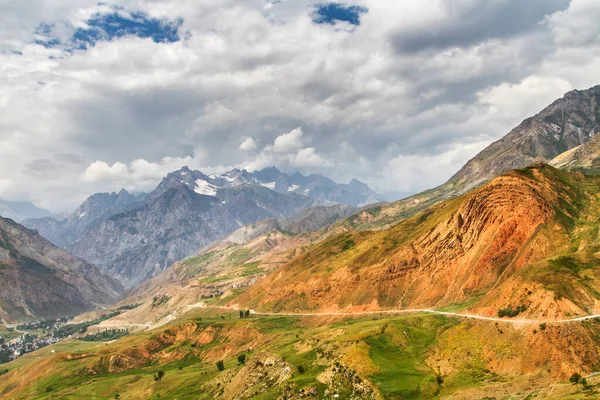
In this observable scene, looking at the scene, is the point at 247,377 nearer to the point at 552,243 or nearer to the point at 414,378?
the point at 414,378

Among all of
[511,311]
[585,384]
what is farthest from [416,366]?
[585,384]

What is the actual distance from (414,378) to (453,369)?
11.7m

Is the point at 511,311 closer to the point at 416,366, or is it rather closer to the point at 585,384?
the point at 416,366

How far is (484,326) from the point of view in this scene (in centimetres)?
13562

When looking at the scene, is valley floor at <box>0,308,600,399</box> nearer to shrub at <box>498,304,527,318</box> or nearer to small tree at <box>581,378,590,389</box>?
small tree at <box>581,378,590,389</box>

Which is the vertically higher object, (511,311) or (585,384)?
(511,311)

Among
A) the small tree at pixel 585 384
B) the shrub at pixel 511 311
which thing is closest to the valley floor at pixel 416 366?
the small tree at pixel 585 384

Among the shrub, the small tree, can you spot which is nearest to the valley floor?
the small tree

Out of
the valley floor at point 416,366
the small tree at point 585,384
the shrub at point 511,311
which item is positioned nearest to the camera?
the small tree at point 585,384

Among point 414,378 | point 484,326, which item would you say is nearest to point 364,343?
point 414,378

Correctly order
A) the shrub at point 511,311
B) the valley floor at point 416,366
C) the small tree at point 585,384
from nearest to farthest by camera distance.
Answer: the small tree at point 585,384, the valley floor at point 416,366, the shrub at point 511,311

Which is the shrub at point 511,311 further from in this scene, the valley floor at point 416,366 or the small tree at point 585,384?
the small tree at point 585,384

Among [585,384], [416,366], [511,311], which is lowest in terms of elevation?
[416,366]

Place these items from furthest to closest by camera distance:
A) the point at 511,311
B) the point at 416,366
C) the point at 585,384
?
the point at 511,311, the point at 416,366, the point at 585,384
